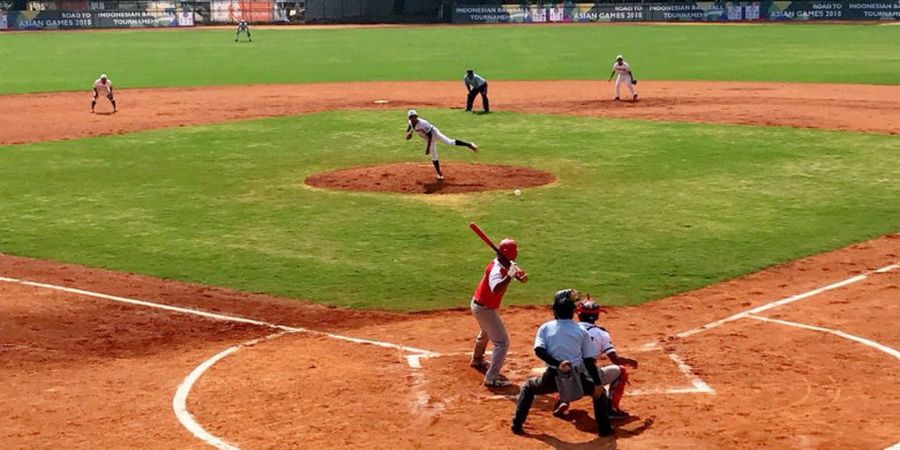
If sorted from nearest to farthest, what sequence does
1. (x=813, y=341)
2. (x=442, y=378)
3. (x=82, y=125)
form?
(x=442, y=378), (x=813, y=341), (x=82, y=125)

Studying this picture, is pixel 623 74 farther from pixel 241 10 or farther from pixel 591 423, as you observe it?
pixel 241 10

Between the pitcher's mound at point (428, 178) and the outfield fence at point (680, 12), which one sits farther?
the outfield fence at point (680, 12)

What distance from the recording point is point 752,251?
20.7m

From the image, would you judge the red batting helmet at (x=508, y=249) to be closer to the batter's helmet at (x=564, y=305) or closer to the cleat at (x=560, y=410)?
the batter's helmet at (x=564, y=305)

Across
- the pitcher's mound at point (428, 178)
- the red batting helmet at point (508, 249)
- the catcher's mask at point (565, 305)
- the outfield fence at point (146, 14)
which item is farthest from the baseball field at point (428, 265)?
the outfield fence at point (146, 14)

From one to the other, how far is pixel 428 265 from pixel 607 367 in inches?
311

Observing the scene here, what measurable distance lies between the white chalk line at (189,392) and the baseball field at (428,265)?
0.05 m

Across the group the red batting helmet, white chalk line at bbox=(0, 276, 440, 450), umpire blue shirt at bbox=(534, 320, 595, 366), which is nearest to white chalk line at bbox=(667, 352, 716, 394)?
umpire blue shirt at bbox=(534, 320, 595, 366)

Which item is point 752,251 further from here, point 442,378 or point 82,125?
point 82,125

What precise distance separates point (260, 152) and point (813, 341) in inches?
863

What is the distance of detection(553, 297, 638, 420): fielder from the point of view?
12.4 metres

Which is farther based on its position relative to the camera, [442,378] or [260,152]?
[260,152]

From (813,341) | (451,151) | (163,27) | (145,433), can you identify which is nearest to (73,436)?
(145,433)

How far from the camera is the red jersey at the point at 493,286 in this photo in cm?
1352
